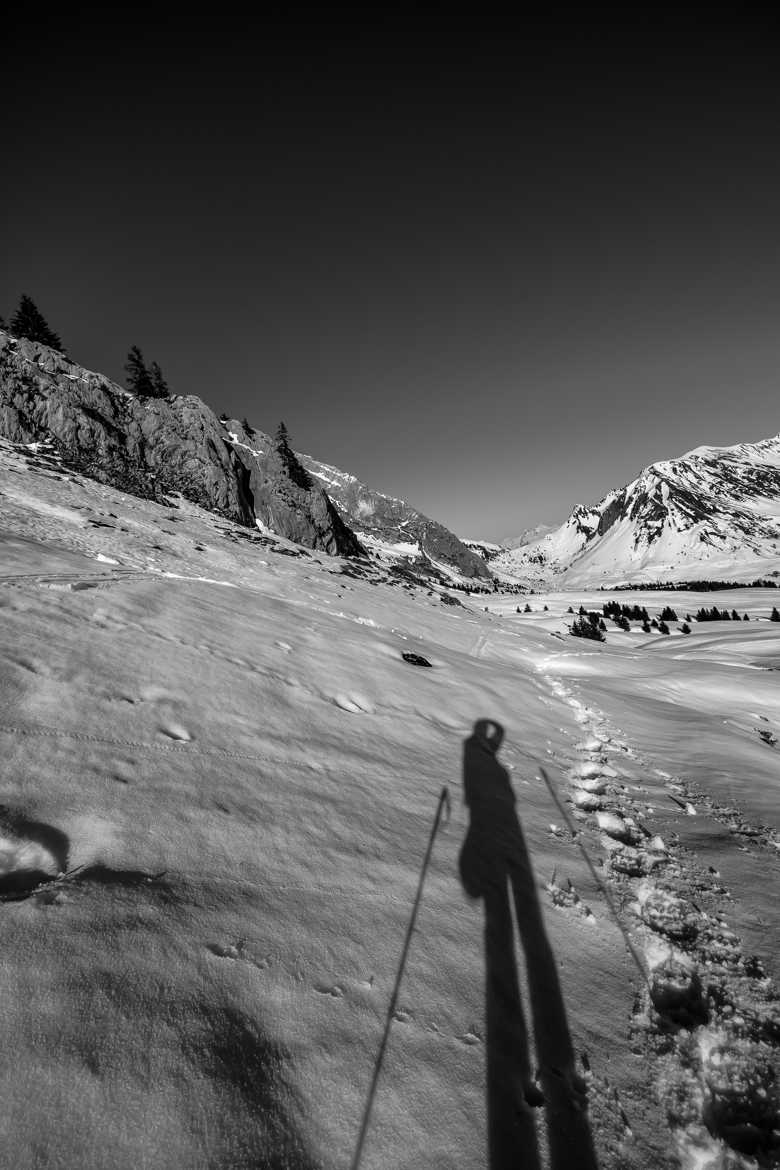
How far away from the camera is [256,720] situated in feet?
20.2

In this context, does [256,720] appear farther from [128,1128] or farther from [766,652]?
[766,652]

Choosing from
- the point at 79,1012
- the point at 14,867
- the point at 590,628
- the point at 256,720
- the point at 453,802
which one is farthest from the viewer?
the point at 590,628

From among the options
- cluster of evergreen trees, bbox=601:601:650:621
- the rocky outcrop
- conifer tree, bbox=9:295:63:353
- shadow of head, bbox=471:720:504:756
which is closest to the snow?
shadow of head, bbox=471:720:504:756

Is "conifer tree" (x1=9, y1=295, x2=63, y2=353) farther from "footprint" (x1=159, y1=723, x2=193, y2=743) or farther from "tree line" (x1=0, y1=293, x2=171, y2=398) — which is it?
"footprint" (x1=159, y1=723, x2=193, y2=743)

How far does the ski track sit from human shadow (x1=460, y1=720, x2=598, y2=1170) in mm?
501

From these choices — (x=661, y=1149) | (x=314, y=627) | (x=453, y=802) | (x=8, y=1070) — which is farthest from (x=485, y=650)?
(x=8, y=1070)

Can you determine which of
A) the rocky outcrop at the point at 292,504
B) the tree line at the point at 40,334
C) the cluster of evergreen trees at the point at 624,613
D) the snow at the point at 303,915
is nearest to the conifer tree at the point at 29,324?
the tree line at the point at 40,334

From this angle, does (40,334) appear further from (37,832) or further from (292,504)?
(37,832)

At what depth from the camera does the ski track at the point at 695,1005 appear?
2693 millimetres

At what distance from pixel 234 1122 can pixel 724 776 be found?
26.7 ft

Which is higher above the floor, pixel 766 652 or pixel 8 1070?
pixel 766 652

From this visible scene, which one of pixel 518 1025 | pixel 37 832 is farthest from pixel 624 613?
pixel 37 832

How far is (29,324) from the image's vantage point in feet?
171

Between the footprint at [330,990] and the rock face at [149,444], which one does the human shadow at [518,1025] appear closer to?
the footprint at [330,990]
